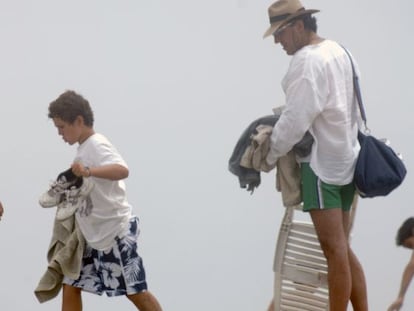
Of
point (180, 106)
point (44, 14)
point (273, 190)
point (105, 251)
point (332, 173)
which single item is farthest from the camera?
point (273, 190)

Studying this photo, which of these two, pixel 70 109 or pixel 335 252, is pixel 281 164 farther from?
pixel 70 109

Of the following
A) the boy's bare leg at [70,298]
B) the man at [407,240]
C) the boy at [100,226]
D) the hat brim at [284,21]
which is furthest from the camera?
the man at [407,240]

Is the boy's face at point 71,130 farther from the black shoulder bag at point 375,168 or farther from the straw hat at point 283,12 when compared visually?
the black shoulder bag at point 375,168

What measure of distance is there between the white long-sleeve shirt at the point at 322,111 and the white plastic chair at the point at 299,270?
1.10 feet

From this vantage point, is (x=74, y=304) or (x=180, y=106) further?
(x=180, y=106)

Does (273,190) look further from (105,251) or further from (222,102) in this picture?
(105,251)

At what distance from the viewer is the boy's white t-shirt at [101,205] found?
10.9ft

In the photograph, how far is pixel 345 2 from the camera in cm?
564

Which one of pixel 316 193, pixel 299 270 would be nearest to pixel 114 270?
pixel 299 270

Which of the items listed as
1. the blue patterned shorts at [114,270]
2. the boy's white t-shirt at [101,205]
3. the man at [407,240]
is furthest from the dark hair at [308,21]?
the man at [407,240]

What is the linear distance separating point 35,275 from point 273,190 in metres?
1.55

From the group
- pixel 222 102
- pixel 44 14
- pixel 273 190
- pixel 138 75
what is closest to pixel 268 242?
pixel 273 190

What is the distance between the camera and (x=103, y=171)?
3.22 meters

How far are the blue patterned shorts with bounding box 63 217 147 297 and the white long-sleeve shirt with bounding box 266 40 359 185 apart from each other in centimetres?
68
